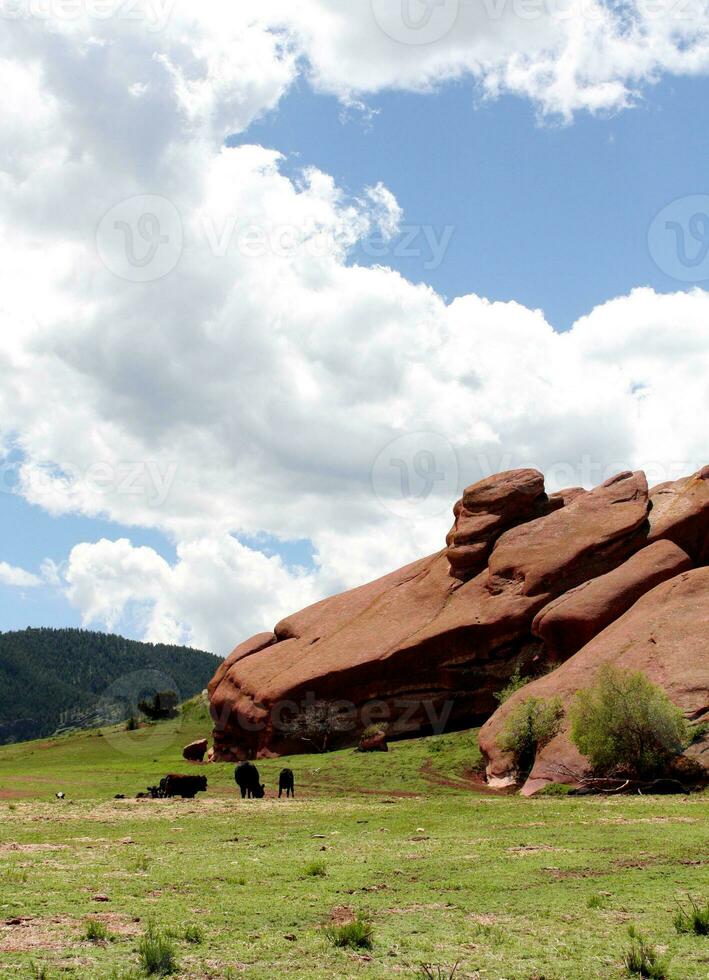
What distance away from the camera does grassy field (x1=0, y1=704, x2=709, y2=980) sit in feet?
35.4

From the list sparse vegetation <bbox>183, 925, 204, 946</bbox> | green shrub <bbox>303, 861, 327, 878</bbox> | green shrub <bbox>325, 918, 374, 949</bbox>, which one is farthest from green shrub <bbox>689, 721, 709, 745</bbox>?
sparse vegetation <bbox>183, 925, 204, 946</bbox>

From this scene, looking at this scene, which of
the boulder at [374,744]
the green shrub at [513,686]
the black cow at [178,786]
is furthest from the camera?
the boulder at [374,744]

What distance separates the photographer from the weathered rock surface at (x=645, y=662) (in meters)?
40.6

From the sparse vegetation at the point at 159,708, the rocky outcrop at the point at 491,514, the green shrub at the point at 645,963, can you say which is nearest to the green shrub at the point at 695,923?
the green shrub at the point at 645,963

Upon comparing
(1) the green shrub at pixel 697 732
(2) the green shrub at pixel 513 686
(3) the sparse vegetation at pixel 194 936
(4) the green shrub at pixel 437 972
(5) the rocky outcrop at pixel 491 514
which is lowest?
Answer: (4) the green shrub at pixel 437 972

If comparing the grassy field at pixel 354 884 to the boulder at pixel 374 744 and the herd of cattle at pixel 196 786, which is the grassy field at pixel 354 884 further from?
the boulder at pixel 374 744

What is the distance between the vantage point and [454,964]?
416 inches

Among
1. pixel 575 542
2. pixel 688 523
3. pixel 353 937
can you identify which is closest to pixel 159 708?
pixel 575 542

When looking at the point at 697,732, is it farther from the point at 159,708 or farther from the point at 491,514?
the point at 159,708

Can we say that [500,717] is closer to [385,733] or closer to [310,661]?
[385,733]

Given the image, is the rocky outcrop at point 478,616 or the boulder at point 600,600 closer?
the boulder at point 600,600

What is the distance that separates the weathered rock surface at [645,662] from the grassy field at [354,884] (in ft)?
29.8

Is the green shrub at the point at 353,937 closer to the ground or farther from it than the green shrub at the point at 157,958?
closer to the ground

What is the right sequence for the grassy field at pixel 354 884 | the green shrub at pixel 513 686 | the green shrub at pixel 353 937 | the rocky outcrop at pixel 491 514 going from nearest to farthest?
the grassy field at pixel 354 884 < the green shrub at pixel 353 937 < the green shrub at pixel 513 686 < the rocky outcrop at pixel 491 514
